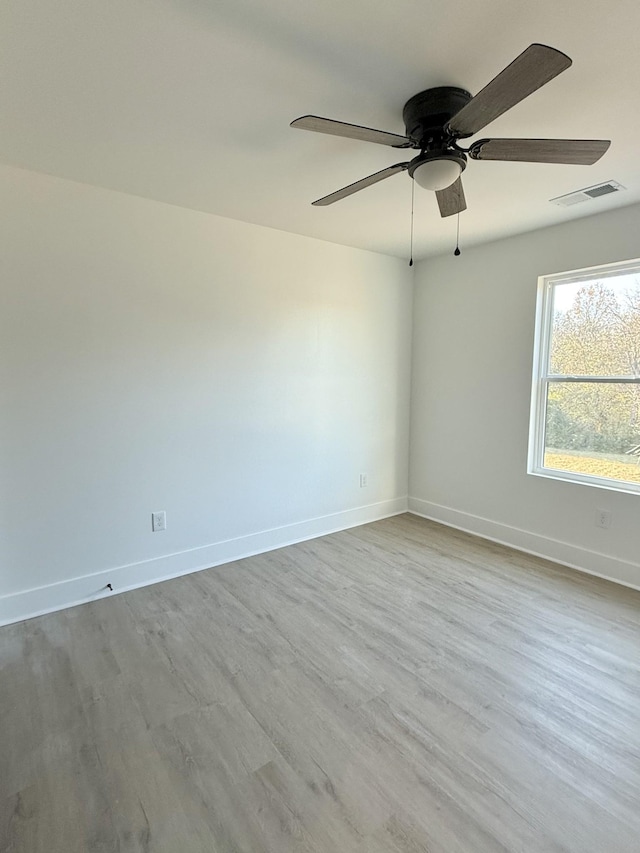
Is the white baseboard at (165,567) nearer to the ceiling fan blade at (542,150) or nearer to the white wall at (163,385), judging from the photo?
the white wall at (163,385)

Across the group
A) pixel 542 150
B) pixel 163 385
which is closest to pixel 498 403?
pixel 542 150

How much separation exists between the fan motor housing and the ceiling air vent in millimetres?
1294

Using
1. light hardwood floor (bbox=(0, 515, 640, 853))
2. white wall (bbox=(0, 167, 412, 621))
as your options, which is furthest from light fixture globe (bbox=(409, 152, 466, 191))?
light hardwood floor (bbox=(0, 515, 640, 853))

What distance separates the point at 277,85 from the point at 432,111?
60 centimetres

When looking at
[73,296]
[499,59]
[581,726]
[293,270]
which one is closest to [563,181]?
[499,59]

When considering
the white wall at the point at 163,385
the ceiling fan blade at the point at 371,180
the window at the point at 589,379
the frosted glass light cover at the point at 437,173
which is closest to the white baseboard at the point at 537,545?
the window at the point at 589,379

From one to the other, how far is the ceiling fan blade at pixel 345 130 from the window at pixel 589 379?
6.95 ft

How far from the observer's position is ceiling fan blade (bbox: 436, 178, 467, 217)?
196cm

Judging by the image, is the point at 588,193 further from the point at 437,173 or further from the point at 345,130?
the point at 345,130

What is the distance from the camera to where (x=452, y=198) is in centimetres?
205

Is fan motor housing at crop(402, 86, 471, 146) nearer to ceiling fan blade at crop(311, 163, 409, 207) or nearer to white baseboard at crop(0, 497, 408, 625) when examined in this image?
ceiling fan blade at crop(311, 163, 409, 207)

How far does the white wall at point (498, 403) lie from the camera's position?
9.77ft

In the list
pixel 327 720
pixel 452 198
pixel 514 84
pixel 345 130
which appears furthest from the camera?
pixel 452 198

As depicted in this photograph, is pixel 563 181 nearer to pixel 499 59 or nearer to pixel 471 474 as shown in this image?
A: pixel 499 59
